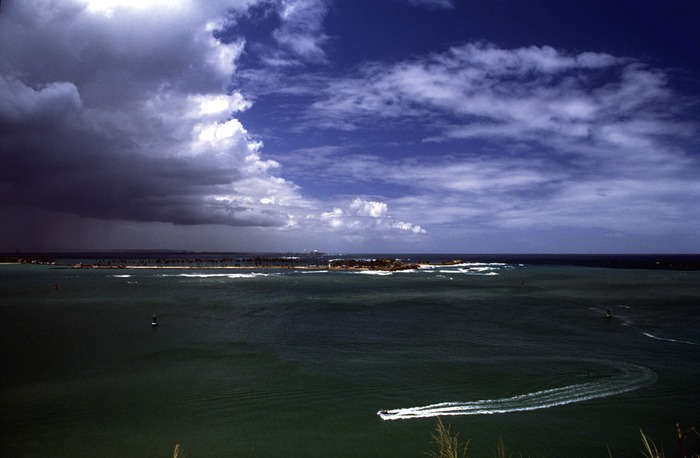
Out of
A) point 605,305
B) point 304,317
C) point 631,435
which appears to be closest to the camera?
point 631,435

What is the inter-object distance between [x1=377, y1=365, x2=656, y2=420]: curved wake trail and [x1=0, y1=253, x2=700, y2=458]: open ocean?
0.08 metres

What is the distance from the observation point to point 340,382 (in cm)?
1786

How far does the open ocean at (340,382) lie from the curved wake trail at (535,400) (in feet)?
0.26

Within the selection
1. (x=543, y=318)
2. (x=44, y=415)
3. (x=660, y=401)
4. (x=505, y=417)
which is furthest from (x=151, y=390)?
(x=543, y=318)

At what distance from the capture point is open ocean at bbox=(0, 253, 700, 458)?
42.7 feet

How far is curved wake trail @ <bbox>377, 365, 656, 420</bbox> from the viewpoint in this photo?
14.8m

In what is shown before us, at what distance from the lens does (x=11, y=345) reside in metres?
24.5

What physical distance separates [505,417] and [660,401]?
21.5ft

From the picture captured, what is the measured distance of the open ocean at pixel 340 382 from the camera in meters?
13.0

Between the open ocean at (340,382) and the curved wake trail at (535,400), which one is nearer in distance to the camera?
the open ocean at (340,382)

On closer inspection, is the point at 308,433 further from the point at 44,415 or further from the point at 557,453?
the point at 44,415

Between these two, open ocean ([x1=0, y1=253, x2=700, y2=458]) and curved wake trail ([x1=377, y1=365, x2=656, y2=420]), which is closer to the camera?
open ocean ([x1=0, y1=253, x2=700, y2=458])

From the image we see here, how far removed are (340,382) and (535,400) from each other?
7.76m

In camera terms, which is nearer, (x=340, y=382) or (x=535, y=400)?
(x=535, y=400)
